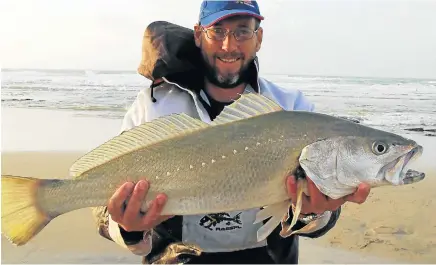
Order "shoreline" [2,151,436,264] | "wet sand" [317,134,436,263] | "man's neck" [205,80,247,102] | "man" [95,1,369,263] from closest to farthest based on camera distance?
"man" [95,1,369,263] < "man's neck" [205,80,247,102] < "shoreline" [2,151,436,264] < "wet sand" [317,134,436,263]

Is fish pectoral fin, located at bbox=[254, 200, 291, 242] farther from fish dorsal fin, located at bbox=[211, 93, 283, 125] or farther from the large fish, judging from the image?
fish dorsal fin, located at bbox=[211, 93, 283, 125]

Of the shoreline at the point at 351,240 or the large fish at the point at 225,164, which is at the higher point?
the large fish at the point at 225,164

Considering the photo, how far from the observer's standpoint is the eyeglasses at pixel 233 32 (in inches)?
132

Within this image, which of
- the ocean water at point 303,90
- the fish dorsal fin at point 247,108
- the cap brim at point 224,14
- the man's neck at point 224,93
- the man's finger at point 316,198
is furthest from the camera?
the ocean water at point 303,90

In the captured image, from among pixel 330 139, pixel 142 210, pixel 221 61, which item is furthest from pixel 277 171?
pixel 221 61

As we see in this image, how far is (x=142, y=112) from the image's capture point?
337cm

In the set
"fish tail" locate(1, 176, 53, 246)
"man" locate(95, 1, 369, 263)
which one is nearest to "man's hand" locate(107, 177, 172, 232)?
"man" locate(95, 1, 369, 263)

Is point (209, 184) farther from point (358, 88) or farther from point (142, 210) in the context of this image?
point (358, 88)

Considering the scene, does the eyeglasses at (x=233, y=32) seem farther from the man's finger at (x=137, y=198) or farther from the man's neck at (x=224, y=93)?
the man's finger at (x=137, y=198)

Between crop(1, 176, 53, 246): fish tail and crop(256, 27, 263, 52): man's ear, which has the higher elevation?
crop(256, 27, 263, 52): man's ear

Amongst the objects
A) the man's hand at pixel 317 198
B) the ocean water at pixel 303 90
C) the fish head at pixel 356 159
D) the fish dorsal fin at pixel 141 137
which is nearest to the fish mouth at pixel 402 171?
the fish head at pixel 356 159

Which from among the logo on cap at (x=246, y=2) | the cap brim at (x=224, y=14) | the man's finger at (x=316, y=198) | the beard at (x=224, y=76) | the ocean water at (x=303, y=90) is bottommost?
the ocean water at (x=303, y=90)

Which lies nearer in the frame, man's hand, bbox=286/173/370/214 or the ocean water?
man's hand, bbox=286/173/370/214

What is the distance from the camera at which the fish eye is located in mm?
2480
